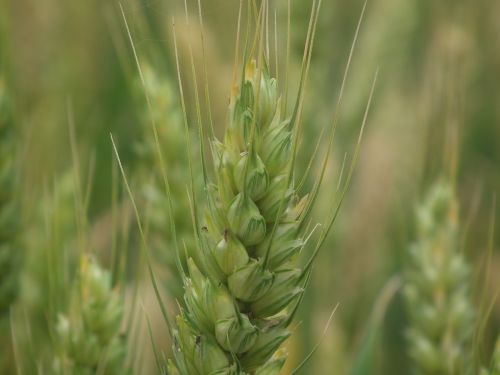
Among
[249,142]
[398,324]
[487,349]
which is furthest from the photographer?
[398,324]

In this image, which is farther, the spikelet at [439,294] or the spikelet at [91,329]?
the spikelet at [439,294]

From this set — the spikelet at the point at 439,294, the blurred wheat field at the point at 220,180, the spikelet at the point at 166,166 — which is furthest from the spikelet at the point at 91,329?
the spikelet at the point at 439,294

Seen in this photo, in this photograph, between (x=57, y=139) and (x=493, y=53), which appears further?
(x=493, y=53)

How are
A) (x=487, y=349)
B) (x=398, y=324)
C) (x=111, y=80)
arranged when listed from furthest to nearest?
(x=111, y=80)
(x=398, y=324)
(x=487, y=349)

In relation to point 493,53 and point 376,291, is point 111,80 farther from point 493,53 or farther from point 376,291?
point 493,53

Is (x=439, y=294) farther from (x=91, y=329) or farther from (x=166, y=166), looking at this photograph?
(x=91, y=329)

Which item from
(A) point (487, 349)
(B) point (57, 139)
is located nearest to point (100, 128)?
(B) point (57, 139)

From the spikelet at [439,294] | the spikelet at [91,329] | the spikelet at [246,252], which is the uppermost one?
the spikelet at [246,252]

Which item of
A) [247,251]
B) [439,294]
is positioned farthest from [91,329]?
[439,294]

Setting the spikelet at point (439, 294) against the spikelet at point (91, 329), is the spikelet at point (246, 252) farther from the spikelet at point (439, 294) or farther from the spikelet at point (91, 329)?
the spikelet at point (439, 294)
